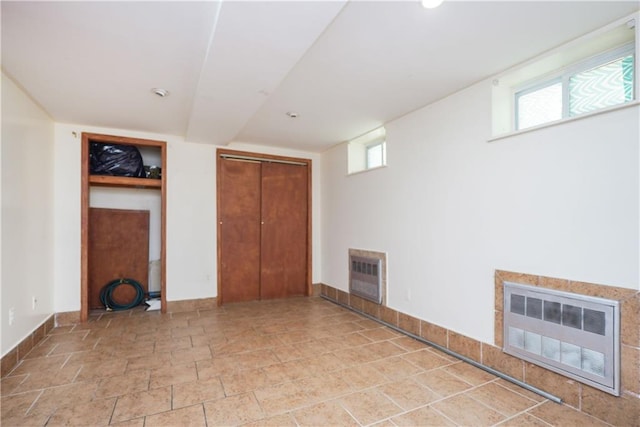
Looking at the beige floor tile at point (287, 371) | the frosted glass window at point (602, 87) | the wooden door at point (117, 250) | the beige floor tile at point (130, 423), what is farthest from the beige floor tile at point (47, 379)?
the frosted glass window at point (602, 87)

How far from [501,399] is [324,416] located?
120cm

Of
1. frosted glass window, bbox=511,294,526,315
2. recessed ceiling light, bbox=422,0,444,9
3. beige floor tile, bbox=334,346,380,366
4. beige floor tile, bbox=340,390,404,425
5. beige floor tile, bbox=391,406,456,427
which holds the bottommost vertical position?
beige floor tile, bbox=334,346,380,366

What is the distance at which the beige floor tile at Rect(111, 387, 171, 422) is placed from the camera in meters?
1.85

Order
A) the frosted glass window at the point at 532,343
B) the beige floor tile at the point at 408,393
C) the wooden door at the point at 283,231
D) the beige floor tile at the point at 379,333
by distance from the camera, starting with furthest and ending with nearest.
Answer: the wooden door at the point at 283,231
the beige floor tile at the point at 379,333
the frosted glass window at the point at 532,343
the beige floor tile at the point at 408,393

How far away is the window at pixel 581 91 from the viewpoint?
1.88 metres

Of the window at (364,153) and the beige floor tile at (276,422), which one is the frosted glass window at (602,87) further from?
the beige floor tile at (276,422)

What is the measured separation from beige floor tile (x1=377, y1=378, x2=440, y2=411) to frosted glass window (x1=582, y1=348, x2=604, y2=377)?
0.92m

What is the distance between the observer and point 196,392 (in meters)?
2.10

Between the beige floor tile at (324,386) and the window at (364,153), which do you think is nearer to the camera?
the beige floor tile at (324,386)

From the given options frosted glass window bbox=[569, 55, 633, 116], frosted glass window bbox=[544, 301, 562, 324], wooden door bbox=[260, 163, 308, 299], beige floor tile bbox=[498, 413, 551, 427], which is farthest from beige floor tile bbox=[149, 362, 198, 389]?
frosted glass window bbox=[569, 55, 633, 116]

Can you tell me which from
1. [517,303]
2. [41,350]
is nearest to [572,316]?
[517,303]

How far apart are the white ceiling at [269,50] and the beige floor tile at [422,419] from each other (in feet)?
7.65

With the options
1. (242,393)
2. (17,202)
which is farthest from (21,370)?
(242,393)

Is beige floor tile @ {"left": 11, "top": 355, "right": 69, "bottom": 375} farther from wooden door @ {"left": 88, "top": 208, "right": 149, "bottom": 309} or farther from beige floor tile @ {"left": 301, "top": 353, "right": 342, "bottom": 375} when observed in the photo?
beige floor tile @ {"left": 301, "top": 353, "right": 342, "bottom": 375}
